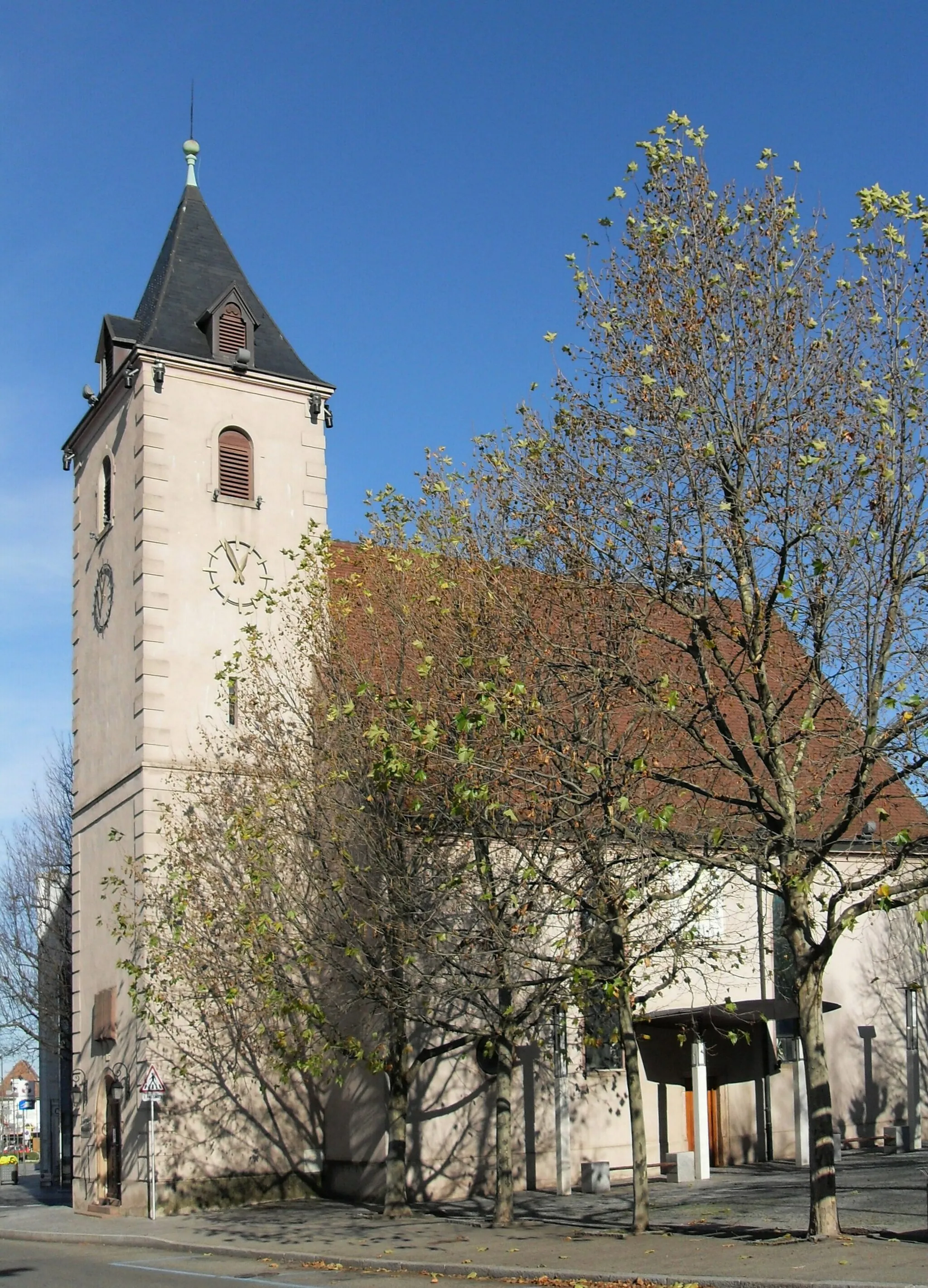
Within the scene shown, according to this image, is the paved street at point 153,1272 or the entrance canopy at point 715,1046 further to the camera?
the entrance canopy at point 715,1046

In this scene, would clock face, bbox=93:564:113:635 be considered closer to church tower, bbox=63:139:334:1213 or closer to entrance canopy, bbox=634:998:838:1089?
church tower, bbox=63:139:334:1213

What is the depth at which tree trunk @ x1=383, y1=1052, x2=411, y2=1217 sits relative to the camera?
20875 millimetres

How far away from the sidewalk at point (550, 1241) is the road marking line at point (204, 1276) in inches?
49.6

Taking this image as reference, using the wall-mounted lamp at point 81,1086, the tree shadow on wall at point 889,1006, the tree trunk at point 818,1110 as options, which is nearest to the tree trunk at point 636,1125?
the tree trunk at point 818,1110

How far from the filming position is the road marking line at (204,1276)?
14477mm

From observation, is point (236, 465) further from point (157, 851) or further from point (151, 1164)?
point (151, 1164)

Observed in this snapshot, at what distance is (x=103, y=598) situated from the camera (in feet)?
93.9

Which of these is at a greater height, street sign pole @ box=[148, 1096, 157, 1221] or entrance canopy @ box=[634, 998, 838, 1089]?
entrance canopy @ box=[634, 998, 838, 1089]

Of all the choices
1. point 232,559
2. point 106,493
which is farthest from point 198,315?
point 232,559

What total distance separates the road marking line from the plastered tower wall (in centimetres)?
634

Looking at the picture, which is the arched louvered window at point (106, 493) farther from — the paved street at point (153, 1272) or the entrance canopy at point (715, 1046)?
the entrance canopy at point (715, 1046)

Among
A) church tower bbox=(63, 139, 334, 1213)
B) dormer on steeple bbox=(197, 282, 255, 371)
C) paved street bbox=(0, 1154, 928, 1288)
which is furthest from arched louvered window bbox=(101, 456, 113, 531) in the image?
paved street bbox=(0, 1154, 928, 1288)

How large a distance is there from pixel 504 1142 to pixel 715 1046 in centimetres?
632

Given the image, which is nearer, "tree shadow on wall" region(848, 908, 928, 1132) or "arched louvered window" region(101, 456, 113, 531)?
"arched louvered window" region(101, 456, 113, 531)
